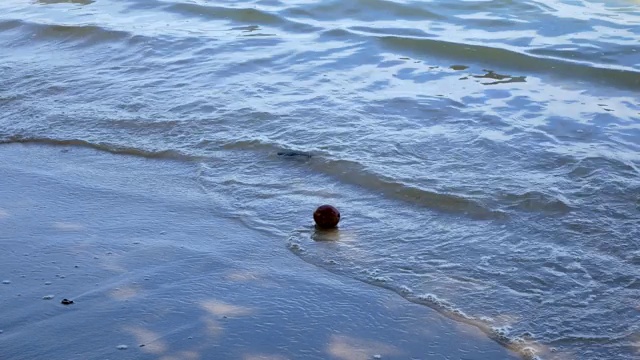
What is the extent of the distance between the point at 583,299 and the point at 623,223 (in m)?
0.90

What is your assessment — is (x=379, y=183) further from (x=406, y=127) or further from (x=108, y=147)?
(x=108, y=147)

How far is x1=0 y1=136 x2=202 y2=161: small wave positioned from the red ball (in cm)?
145

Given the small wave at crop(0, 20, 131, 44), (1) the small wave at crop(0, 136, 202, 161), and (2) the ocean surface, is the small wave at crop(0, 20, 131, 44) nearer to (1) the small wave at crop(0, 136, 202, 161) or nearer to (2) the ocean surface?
(2) the ocean surface

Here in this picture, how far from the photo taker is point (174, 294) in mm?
4270

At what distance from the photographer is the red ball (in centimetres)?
503

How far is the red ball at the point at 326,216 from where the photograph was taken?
5.03m

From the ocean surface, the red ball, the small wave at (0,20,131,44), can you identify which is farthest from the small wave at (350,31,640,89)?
the red ball

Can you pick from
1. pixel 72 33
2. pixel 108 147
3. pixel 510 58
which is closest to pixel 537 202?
pixel 108 147

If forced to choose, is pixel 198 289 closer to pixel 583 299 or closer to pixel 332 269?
pixel 332 269

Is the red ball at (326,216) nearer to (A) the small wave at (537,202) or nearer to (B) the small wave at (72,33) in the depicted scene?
(A) the small wave at (537,202)

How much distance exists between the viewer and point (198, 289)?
433 cm

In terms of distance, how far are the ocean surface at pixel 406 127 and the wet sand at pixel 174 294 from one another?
18 centimetres

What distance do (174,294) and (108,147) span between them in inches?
96.4

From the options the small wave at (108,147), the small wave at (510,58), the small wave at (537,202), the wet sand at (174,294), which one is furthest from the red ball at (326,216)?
the small wave at (510,58)
